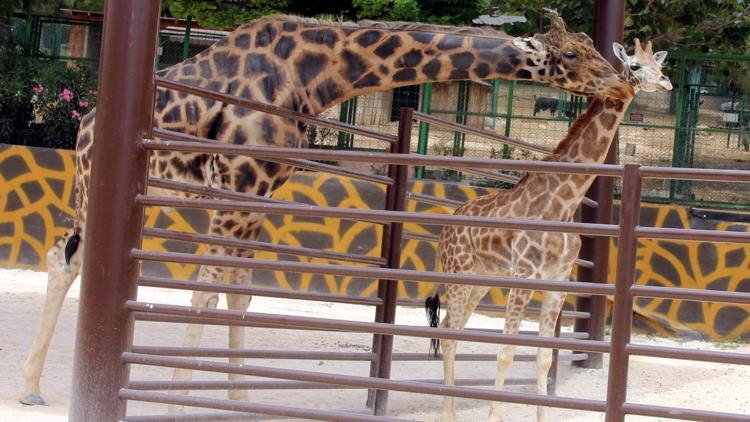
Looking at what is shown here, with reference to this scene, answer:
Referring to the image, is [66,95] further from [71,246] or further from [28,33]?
[71,246]

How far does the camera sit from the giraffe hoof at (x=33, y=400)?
527 centimetres

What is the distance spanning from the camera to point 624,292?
3.26 m

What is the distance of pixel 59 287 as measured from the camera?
5617 millimetres

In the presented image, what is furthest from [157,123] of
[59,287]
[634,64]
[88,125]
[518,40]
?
[634,64]

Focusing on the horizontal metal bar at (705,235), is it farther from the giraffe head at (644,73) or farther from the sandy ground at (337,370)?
the sandy ground at (337,370)

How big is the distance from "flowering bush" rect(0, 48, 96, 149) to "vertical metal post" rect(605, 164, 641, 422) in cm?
950

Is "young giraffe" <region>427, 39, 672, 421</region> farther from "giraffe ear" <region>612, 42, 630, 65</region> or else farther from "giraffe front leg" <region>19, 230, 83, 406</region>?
"giraffe front leg" <region>19, 230, 83, 406</region>

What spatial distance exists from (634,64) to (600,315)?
295cm

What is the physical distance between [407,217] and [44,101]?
369 inches

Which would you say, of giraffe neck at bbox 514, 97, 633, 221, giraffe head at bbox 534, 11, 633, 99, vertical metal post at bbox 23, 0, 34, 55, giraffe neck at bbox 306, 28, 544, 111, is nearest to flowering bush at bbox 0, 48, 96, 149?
vertical metal post at bbox 23, 0, 34, 55

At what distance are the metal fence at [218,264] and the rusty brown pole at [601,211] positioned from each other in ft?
13.9

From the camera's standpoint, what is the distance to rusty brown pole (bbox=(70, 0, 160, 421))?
371cm

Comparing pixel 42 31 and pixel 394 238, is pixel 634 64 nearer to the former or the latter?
pixel 394 238

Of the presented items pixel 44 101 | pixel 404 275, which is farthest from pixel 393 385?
pixel 44 101
